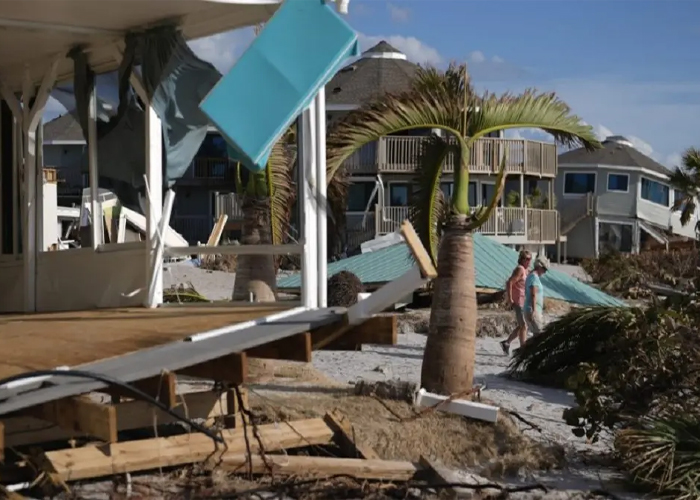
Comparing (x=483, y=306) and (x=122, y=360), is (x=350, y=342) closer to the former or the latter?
(x=122, y=360)

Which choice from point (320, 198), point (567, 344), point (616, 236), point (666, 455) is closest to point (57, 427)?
point (320, 198)

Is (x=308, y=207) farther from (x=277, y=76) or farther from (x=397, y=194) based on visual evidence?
(x=397, y=194)

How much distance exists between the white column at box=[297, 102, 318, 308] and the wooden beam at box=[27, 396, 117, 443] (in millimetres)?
2139

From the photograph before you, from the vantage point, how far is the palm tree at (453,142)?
11523mm

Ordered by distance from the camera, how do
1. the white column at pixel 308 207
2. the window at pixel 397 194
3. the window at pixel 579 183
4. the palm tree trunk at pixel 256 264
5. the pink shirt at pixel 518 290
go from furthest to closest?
the window at pixel 579 183
the window at pixel 397 194
the pink shirt at pixel 518 290
the palm tree trunk at pixel 256 264
the white column at pixel 308 207

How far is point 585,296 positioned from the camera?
26844 mm

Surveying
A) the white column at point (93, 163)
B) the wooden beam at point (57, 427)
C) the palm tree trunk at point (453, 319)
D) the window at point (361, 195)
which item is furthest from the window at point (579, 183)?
the wooden beam at point (57, 427)

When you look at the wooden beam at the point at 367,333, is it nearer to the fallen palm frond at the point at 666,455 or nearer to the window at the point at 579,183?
the fallen palm frond at the point at 666,455

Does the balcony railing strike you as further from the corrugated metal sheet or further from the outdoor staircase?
the outdoor staircase

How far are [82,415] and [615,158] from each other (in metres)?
54.2

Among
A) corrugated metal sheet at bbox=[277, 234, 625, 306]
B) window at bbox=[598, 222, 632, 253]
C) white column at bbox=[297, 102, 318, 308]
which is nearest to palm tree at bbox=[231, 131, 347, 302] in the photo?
white column at bbox=[297, 102, 318, 308]

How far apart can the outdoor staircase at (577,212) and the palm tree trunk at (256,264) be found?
137ft

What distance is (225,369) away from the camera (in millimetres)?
6656

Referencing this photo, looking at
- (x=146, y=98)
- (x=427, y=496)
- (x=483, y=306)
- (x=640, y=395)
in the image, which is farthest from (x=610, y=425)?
(x=483, y=306)
